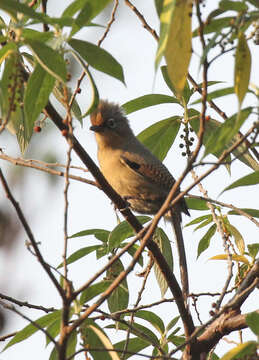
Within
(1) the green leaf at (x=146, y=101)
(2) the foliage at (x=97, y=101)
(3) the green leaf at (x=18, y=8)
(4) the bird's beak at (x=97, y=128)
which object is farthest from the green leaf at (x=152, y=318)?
(4) the bird's beak at (x=97, y=128)

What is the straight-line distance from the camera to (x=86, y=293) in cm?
337

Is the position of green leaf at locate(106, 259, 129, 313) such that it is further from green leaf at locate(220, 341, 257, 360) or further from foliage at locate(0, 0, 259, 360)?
green leaf at locate(220, 341, 257, 360)

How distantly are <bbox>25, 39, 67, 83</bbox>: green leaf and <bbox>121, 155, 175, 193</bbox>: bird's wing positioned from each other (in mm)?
3463

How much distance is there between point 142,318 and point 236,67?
233cm

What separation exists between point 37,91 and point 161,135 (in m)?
1.91

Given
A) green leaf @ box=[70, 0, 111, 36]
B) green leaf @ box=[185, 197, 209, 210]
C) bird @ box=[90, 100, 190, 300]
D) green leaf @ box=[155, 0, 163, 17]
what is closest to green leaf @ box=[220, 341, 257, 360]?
green leaf @ box=[155, 0, 163, 17]

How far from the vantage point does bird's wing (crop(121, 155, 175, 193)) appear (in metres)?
6.11

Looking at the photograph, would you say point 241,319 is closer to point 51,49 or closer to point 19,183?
point 19,183

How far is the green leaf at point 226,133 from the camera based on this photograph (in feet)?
8.73

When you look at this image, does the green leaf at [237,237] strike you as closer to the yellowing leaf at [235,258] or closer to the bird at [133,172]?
the yellowing leaf at [235,258]

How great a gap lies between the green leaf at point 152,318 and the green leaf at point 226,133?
6.27 ft

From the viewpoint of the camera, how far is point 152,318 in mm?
4328

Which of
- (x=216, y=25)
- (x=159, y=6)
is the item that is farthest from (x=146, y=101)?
(x=159, y=6)

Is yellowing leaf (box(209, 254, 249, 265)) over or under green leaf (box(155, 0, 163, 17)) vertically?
under
